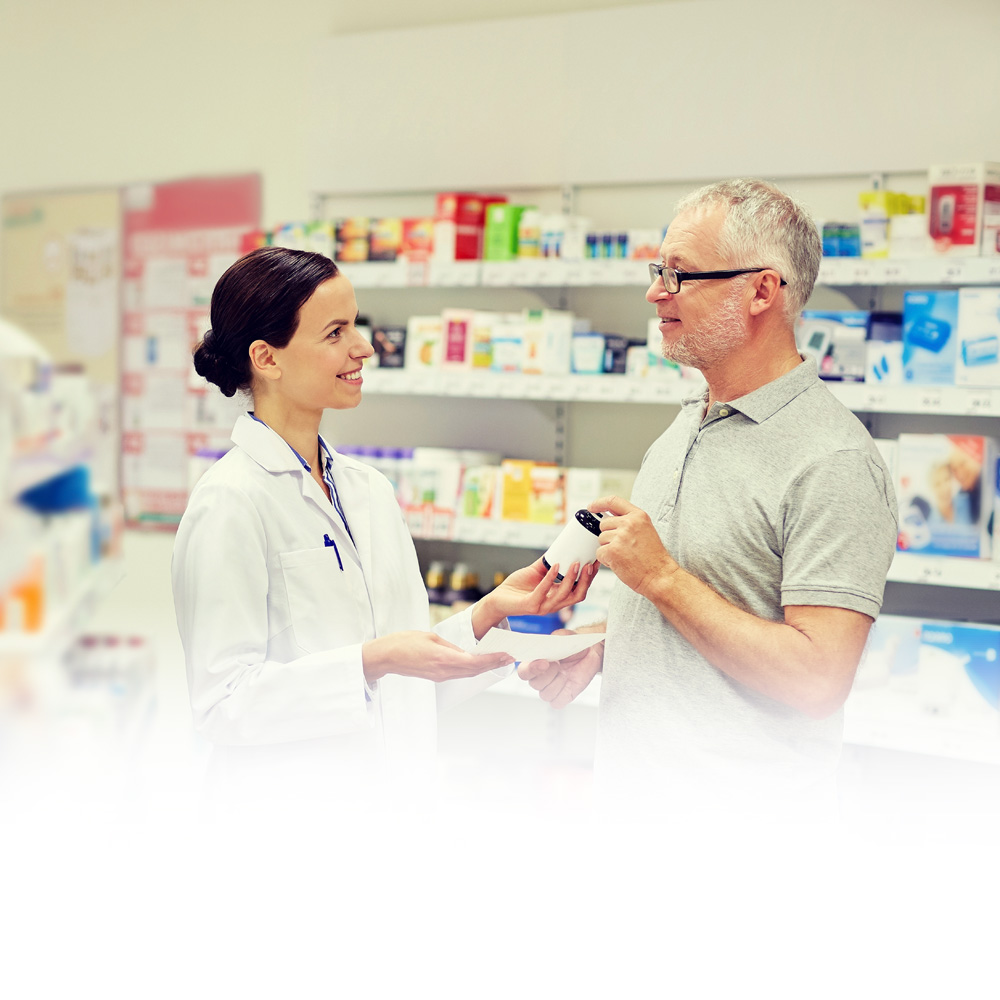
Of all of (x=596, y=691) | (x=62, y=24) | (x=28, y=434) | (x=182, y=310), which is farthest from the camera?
(x=182, y=310)

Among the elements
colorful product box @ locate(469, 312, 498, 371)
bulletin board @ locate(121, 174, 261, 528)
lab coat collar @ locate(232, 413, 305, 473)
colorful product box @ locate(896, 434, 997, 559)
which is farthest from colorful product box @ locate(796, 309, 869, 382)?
bulletin board @ locate(121, 174, 261, 528)

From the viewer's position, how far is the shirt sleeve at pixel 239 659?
4.18 ft

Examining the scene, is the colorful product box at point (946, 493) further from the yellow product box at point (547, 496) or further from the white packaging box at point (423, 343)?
the white packaging box at point (423, 343)

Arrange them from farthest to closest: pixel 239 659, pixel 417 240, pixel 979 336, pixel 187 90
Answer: pixel 187 90
pixel 417 240
pixel 979 336
pixel 239 659

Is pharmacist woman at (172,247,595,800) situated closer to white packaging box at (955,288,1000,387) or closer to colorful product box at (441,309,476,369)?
white packaging box at (955,288,1000,387)

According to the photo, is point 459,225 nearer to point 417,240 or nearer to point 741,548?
point 417,240

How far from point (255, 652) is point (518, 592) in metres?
0.48

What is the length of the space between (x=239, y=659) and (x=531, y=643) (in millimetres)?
376

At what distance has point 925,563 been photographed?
8.86ft

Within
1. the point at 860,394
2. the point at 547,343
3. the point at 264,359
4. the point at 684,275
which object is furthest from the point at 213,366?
the point at 860,394

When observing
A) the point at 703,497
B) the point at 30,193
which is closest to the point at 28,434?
the point at 703,497

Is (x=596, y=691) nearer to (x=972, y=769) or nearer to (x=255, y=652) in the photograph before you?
(x=972, y=769)

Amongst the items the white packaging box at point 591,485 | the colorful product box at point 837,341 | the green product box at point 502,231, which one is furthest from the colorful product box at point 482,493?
the colorful product box at point 837,341

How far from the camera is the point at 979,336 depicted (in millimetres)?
2615
